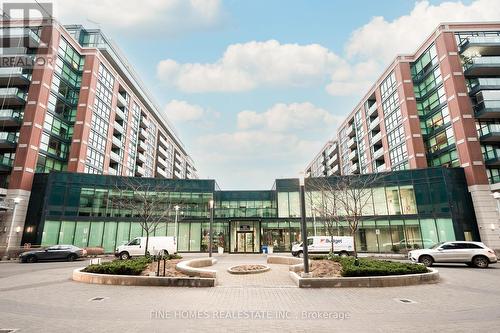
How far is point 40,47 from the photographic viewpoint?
124 feet

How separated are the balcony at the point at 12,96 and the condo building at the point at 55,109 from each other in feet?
0.35

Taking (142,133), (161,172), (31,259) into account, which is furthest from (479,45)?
(161,172)

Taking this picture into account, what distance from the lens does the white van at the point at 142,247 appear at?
25.7 metres

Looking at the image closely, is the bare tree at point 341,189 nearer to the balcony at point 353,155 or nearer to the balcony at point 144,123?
the balcony at point 353,155

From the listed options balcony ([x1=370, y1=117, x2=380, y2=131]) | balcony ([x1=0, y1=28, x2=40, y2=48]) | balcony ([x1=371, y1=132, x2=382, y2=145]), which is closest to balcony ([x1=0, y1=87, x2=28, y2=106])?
balcony ([x1=0, y1=28, x2=40, y2=48])

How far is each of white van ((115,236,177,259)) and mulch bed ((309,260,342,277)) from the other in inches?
605

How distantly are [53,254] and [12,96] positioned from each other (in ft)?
72.9

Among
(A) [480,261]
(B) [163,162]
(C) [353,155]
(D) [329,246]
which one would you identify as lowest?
(A) [480,261]

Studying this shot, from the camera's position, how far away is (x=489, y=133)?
31469 mm

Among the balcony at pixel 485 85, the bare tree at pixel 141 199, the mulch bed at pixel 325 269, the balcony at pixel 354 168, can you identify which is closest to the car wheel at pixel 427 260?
the mulch bed at pixel 325 269

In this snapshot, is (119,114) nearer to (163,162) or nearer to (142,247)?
(163,162)

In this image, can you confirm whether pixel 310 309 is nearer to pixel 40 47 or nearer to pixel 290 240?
pixel 290 240

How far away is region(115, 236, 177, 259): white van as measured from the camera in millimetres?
25672

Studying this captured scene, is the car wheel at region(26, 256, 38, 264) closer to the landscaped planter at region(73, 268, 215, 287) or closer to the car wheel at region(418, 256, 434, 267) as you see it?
the landscaped planter at region(73, 268, 215, 287)
